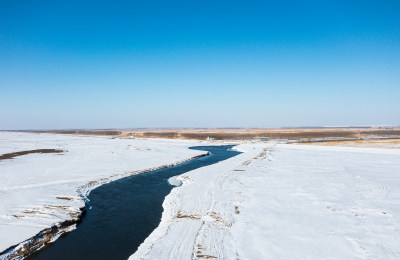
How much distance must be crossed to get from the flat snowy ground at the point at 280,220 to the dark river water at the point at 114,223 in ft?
2.33

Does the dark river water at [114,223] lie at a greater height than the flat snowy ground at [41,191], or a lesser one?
lesser

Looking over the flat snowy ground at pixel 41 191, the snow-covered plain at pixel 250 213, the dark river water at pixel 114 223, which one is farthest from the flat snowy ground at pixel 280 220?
the flat snowy ground at pixel 41 191

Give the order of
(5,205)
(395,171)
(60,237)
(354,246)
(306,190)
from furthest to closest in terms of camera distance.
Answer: (395,171) → (306,190) → (5,205) → (60,237) → (354,246)

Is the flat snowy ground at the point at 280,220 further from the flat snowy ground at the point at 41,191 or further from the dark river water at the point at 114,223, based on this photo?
the flat snowy ground at the point at 41,191

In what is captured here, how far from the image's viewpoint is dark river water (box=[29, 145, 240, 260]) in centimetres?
850

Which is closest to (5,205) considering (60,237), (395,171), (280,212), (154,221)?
(60,237)

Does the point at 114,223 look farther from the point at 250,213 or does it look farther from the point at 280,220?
the point at 280,220

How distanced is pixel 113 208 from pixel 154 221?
120 inches

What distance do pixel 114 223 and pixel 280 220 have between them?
23.1ft

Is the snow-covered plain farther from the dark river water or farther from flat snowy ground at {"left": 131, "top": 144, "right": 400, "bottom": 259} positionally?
the dark river water

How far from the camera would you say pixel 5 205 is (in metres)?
11.6

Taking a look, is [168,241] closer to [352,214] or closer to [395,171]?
[352,214]

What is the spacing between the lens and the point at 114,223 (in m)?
11.1

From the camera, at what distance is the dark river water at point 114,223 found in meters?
8.50
